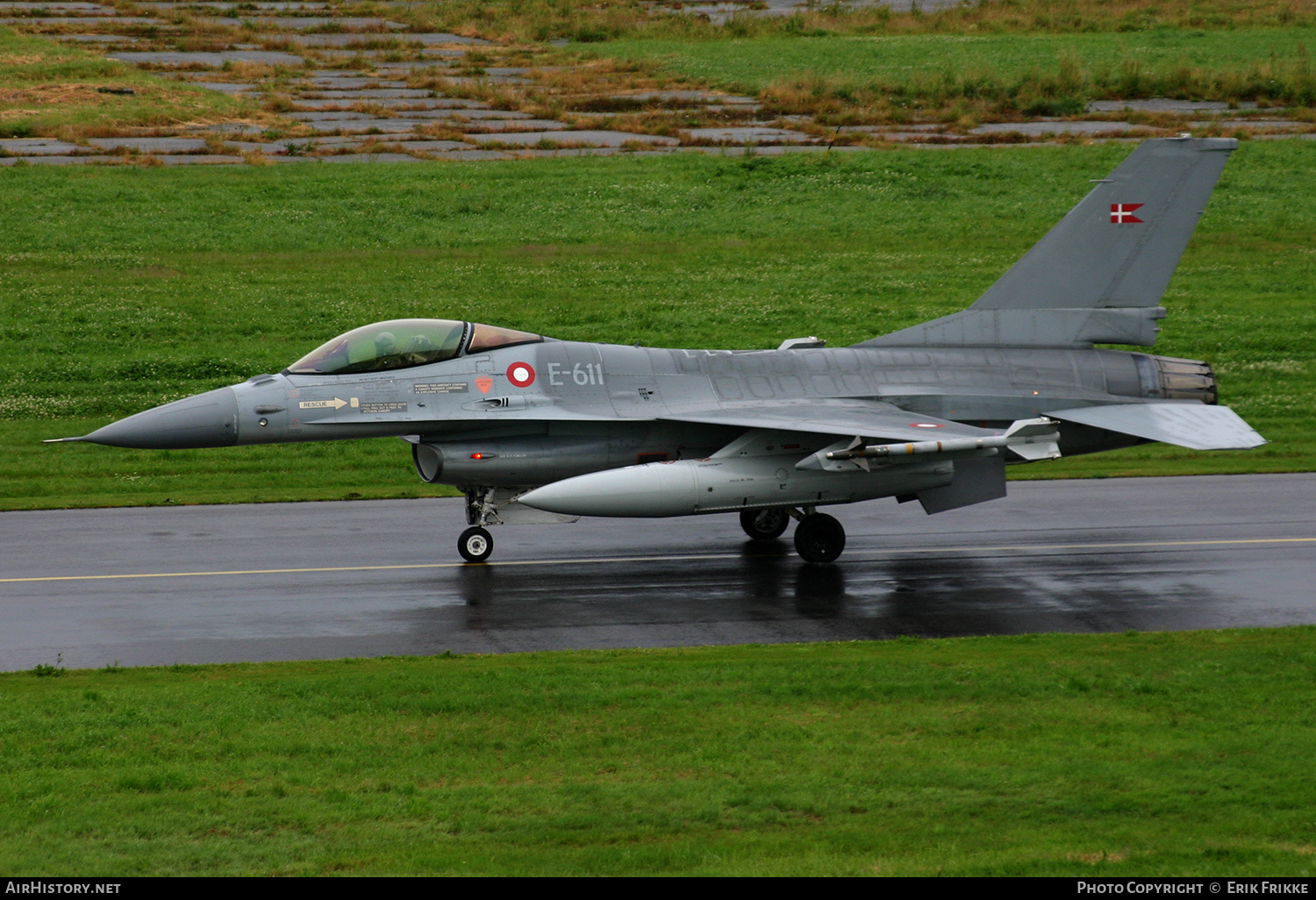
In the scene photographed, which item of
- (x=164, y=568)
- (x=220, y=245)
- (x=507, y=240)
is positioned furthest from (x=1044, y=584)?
(x=220, y=245)

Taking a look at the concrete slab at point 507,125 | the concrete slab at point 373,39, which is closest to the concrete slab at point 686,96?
the concrete slab at point 507,125

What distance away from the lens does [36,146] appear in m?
39.0

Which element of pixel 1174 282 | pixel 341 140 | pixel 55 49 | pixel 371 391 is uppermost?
pixel 55 49

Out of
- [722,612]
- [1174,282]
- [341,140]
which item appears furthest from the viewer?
[341,140]

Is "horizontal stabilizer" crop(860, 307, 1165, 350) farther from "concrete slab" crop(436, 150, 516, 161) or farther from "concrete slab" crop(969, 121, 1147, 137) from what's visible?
"concrete slab" crop(969, 121, 1147, 137)

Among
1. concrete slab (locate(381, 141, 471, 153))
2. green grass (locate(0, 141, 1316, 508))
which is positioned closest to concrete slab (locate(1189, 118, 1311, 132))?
green grass (locate(0, 141, 1316, 508))

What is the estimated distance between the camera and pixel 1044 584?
618 inches

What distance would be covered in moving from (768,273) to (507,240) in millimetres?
7018

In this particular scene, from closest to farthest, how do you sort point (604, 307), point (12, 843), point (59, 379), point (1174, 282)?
point (12, 843), point (59, 379), point (604, 307), point (1174, 282)

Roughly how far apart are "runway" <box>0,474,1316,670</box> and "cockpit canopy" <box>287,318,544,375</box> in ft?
8.24

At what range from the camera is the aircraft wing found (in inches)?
623

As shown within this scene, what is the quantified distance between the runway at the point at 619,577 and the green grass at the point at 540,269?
2.45 m

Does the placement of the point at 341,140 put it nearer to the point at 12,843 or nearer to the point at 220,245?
the point at 220,245

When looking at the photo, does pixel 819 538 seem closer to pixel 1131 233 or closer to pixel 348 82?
→ pixel 1131 233
